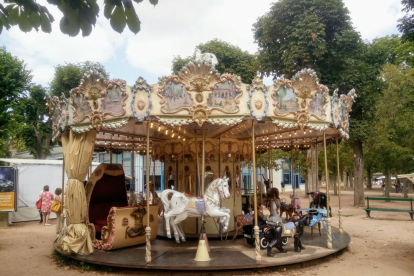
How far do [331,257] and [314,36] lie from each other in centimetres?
1291

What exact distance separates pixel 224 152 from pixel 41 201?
9.59 m

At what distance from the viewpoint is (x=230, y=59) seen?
30875 mm

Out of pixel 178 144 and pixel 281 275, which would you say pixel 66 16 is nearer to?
pixel 281 275

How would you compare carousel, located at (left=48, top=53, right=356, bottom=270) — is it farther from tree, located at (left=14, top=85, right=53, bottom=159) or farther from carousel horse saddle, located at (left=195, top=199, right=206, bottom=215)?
tree, located at (left=14, top=85, right=53, bottom=159)

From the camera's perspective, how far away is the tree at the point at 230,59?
30188 mm

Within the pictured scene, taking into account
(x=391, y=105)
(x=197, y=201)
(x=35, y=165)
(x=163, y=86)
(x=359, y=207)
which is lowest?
(x=359, y=207)

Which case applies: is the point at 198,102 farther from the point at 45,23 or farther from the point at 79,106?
the point at 45,23

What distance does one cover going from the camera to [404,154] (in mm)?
22922

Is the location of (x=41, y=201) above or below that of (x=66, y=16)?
below

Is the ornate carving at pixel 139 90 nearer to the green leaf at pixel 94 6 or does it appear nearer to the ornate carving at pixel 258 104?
the ornate carving at pixel 258 104

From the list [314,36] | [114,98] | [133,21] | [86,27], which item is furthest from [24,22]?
[314,36]

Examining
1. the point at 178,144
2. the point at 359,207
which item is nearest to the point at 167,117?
the point at 178,144

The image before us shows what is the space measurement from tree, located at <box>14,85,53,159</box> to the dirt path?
13401 mm

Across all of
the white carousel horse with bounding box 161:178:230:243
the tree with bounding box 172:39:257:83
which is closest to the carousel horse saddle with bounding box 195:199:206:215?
the white carousel horse with bounding box 161:178:230:243
